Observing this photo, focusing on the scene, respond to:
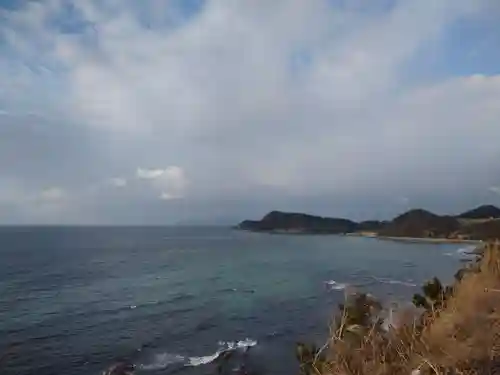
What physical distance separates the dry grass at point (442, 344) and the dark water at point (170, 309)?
5.39 metres

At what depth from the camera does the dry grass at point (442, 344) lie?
18.9 ft

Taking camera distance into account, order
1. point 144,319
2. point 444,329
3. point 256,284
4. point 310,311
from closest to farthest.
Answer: point 444,329, point 144,319, point 310,311, point 256,284

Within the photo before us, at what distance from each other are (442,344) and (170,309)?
36.9m

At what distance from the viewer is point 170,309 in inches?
1608

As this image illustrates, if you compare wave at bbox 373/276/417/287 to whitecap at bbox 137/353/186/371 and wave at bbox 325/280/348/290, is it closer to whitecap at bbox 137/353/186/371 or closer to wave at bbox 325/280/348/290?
wave at bbox 325/280/348/290

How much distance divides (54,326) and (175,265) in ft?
137

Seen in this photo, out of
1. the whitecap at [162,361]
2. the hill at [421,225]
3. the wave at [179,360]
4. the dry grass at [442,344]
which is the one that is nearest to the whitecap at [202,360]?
the wave at [179,360]

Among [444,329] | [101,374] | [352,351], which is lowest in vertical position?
[101,374]

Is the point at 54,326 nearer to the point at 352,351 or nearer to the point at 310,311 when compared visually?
the point at 310,311

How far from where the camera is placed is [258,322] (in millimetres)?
36438

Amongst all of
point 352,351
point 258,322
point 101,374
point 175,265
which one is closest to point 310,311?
point 258,322

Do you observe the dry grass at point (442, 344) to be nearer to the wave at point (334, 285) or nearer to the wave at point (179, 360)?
the wave at point (179, 360)

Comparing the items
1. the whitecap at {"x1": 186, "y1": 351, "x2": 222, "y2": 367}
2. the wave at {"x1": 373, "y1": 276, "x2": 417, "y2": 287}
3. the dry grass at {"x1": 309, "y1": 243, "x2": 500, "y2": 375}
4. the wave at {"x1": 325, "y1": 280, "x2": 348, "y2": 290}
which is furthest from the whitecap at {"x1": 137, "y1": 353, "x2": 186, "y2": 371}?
the wave at {"x1": 373, "y1": 276, "x2": 417, "y2": 287}

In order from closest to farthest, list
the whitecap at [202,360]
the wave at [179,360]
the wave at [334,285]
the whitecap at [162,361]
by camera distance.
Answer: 1. the whitecap at [162,361]
2. the wave at [179,360]
3. the whitecap at [202,360]
4. the wave at [334,285]
